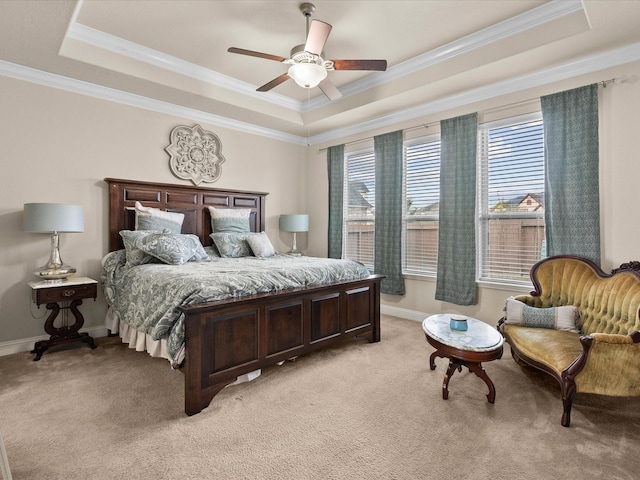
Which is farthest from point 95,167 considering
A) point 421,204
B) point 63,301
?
point 421,204

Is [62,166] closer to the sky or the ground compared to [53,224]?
closer to the sky

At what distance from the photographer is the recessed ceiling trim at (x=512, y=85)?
297cm

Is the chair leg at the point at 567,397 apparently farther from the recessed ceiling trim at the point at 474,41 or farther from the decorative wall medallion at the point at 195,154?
the decorative wall medallion at the point at 195,154

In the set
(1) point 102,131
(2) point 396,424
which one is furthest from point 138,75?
(2) point 396,424

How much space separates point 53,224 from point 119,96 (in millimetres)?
1711

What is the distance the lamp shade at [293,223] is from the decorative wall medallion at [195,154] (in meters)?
1.18

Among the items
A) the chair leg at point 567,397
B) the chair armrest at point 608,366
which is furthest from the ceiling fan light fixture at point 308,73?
the chair leg at point 567,397

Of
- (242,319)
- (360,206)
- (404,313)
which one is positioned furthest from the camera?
(360,206)

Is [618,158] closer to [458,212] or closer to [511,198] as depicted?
[511,198]

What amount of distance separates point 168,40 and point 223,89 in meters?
0.90

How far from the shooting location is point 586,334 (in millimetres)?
2664

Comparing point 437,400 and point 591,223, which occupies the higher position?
point 591,223

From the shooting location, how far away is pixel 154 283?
2.67m

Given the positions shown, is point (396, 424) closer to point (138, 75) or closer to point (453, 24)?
point (453, 24)
